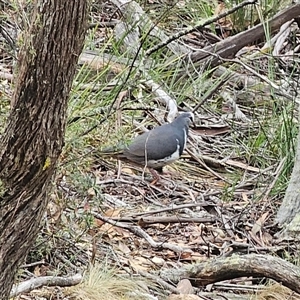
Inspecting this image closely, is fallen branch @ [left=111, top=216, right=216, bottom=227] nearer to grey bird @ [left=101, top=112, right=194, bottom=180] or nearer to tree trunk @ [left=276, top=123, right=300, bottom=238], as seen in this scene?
tree trunk @ [left=276, top=123, right=300, bottom=238]

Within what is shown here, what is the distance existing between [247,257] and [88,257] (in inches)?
33.0

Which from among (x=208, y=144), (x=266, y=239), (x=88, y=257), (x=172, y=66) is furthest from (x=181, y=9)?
(x=88, y=257)

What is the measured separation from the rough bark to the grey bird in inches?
60.5

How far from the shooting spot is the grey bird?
16.2ft

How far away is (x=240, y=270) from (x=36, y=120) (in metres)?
1.41

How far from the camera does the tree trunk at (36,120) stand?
6.79 feet

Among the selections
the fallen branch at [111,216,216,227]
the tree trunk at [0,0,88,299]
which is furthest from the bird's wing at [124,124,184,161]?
the tree trunk at [0,0,88,299]

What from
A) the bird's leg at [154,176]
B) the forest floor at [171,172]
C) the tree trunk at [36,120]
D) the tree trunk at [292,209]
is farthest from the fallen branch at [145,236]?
the tree trunk at [36,120]

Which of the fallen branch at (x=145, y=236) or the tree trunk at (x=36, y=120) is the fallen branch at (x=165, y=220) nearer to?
the fallen branch at (x=145, y=236)

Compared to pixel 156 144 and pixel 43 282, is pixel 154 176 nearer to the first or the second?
pixel 156 144

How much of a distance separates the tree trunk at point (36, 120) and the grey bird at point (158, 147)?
2.66 meters

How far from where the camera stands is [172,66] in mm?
6250

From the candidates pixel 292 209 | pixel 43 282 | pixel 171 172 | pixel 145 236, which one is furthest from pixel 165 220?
pixel 43 282

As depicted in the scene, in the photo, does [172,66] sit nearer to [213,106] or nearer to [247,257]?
[213,106]
